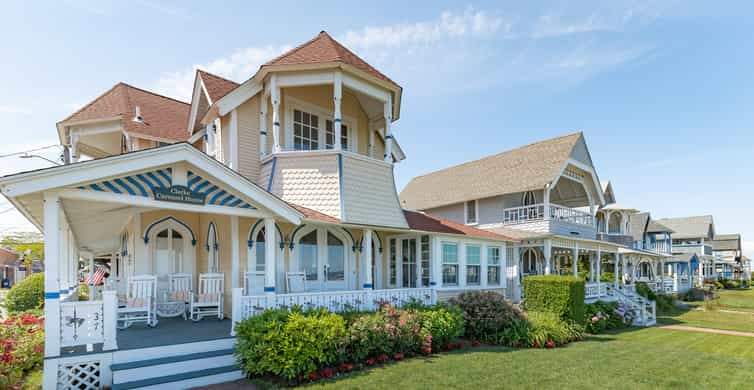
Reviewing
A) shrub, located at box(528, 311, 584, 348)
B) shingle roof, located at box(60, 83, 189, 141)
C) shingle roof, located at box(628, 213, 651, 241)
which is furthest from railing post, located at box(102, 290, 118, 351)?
shingle roof, located at box(628, 213, 651, 241)

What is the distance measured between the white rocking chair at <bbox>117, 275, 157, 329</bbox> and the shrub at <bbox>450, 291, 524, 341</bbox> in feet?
28.3

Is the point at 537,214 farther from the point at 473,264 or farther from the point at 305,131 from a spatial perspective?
the point at 305,131

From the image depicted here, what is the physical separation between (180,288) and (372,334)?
21.4 ft

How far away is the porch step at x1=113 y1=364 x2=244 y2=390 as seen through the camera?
732cm

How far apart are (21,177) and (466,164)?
2346 cm

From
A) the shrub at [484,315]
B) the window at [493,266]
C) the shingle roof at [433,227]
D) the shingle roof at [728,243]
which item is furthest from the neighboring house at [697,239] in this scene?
the shrub at [484,315]

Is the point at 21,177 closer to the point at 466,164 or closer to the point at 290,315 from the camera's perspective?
the point at 290,315

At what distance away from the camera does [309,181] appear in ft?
39.7

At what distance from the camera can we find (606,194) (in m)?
28.9

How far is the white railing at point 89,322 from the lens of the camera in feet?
23.4

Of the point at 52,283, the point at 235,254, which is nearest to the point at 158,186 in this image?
the point at 52,283

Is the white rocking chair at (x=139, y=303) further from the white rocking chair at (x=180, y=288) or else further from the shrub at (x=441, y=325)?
the shrub at (x=441, y=325)

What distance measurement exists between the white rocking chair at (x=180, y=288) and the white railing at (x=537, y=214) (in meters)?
15.1

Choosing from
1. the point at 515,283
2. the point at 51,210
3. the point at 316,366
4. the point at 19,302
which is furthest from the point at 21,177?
the point at 515,283
